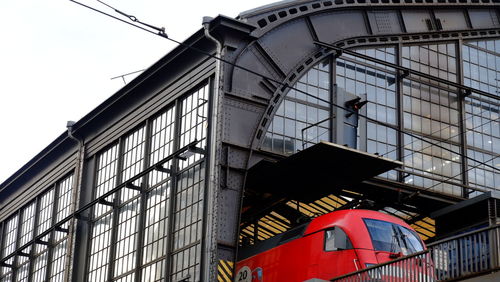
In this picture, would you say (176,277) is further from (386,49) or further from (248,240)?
(386,49)

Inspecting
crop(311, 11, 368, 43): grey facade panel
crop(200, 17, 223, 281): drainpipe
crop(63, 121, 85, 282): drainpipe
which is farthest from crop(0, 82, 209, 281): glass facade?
crop(311, 11, 368, 43): grey facade panel

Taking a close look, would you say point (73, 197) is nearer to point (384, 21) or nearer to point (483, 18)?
point (384, 21)

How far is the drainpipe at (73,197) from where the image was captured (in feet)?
118

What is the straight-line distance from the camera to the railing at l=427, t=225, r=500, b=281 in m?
18.4

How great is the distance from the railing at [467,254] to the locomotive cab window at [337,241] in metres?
5.10

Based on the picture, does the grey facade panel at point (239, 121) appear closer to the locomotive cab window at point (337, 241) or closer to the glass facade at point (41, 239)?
the locomotive cab window at point (337, 241)

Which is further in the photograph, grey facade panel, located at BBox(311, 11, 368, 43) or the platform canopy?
grey facade panel, located at BBox(311, 11, 368, 43)

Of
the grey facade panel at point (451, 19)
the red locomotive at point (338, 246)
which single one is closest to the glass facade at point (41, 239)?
the red locomotive at point (338, 246)

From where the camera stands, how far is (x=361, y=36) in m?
33.1

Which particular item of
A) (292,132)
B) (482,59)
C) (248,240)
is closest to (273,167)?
(292,132)

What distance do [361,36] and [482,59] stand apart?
5959 millimetres

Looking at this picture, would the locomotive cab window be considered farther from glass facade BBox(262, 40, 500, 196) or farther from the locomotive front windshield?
glass facade BBox(262, 40, 500, 196)

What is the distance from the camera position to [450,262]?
19.7 meters

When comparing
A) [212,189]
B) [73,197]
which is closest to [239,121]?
[212,189]
